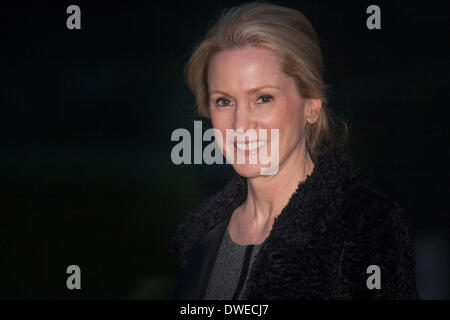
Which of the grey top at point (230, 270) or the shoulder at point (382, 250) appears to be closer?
the shoulder at point (382, 250)

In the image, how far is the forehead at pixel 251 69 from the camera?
2.18m

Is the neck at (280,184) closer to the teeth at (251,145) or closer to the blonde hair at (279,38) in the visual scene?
the teeth at (251,145)

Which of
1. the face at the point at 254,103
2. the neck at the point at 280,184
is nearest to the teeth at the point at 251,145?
the face at the point at 254,103

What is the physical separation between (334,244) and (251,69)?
80 centimetres

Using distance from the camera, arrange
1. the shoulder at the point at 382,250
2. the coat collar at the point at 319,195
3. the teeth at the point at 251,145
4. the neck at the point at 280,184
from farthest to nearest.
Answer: the neck at the point at 280,184 → the teeth at the point at 251,145 → the coat collar at the point at 319,195 → the shoulder at the point at 382,250

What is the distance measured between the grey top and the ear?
623 mm

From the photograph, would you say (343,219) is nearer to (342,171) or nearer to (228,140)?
(342,171)

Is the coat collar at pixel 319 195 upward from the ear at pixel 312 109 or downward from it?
downward

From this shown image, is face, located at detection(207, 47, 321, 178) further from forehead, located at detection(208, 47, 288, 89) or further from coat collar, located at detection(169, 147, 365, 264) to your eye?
coat collar, located at detection(169, 147, 365, 264)

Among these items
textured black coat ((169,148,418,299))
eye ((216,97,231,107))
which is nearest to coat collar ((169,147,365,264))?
textured black coat ((169,148,418,299))

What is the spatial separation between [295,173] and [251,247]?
39cm

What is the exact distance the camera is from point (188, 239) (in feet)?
9.20
